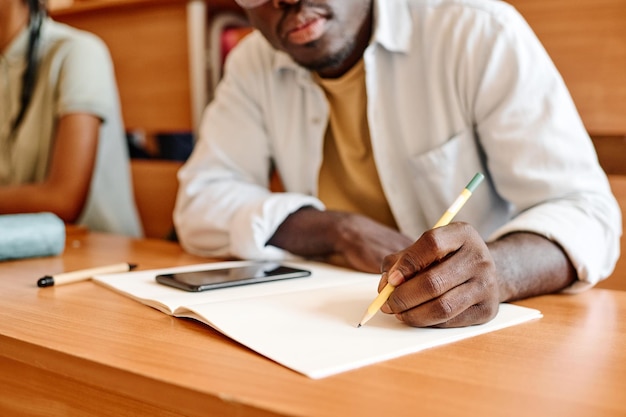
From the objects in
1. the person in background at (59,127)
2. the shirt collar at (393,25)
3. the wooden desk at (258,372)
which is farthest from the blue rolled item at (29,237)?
the shirt collar at (393,25)

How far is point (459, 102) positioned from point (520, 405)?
0.76m

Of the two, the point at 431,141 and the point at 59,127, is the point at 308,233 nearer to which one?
the point at 431,141

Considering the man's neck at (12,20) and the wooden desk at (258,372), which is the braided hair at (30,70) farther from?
the wooden desk at (258,372)

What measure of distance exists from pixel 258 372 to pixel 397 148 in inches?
30.5

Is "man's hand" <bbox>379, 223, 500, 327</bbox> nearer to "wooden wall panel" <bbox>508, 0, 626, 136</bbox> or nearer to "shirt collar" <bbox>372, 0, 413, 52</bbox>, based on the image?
"shirt collar" <bbox>372, 0, 413, 52</bbox>

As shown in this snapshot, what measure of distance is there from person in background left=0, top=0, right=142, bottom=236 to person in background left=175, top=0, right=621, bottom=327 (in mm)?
414

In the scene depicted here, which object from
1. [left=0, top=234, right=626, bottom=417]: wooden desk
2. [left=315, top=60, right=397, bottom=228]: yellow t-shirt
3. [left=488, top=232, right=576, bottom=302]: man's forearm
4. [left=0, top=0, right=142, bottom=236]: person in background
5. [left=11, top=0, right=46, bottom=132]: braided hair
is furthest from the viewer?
[left=11, top=0, right=46, bottom=132]: braided hair

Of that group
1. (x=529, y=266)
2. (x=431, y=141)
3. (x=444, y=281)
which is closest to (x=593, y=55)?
(x=431, y=141)

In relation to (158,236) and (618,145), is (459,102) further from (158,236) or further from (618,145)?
(158,236)

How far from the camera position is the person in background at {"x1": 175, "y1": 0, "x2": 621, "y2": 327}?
985 millimetres

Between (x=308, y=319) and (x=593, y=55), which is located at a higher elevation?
(x=593, y=55)

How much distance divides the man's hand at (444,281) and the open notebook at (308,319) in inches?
0.5

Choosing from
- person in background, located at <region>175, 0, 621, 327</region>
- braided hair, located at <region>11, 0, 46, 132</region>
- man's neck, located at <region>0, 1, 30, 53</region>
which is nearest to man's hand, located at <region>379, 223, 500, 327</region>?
person in background, located at <region>175, 0, 621, 327</region>

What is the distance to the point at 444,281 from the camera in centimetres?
71
